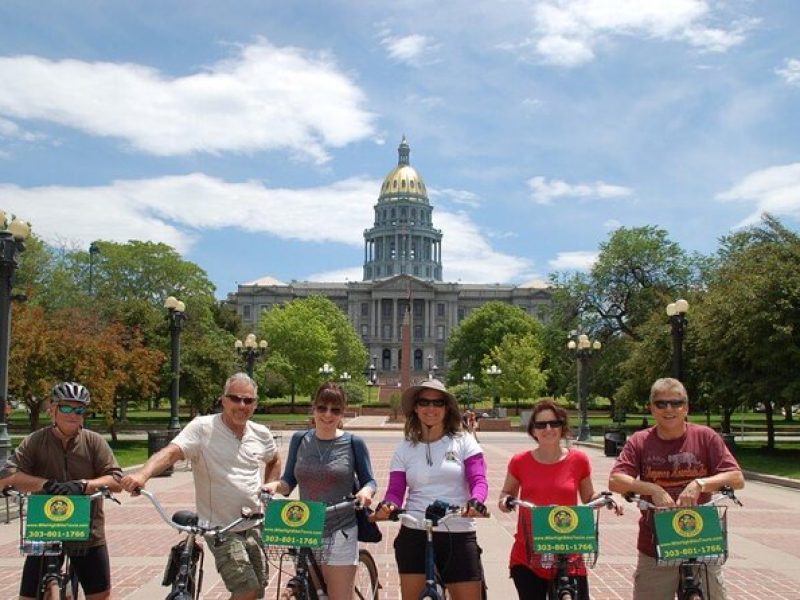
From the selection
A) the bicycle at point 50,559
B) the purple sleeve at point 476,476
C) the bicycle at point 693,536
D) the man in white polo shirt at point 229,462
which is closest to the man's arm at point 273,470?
the man in white polo shirt at point 229,462

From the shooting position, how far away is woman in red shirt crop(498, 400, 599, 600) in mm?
5266

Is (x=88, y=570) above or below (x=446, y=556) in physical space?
below

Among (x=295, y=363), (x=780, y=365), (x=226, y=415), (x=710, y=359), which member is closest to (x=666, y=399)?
(x=226, y=415)

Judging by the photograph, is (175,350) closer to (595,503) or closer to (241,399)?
(241,399)

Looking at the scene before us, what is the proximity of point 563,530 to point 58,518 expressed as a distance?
2925 mm

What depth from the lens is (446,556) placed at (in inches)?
209

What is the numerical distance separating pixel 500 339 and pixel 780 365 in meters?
64.8

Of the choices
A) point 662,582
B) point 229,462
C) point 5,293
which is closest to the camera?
point 662,582

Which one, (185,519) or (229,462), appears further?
(229,462)

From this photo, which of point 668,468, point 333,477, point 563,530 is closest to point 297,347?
point 333,477

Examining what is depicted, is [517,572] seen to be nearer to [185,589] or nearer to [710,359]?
[185,589]

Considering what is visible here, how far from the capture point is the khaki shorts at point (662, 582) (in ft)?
16.8

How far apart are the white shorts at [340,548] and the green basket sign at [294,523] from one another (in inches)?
16.8

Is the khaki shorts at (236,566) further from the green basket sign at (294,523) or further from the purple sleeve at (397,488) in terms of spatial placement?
the purple sleeve at (397,488)
